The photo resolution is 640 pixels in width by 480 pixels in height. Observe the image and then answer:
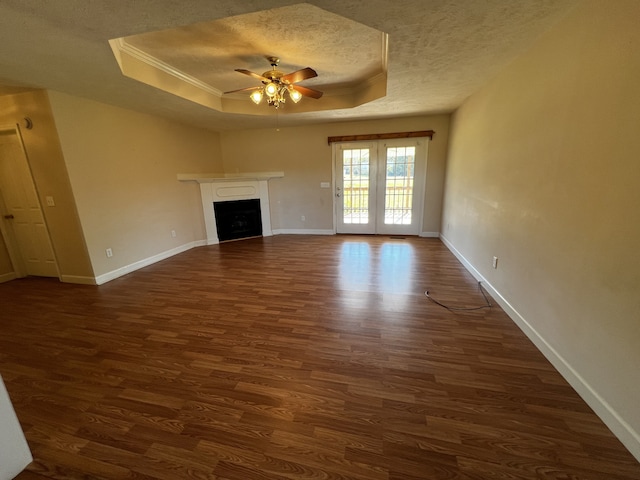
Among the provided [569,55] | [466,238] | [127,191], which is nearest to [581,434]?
[569,55]

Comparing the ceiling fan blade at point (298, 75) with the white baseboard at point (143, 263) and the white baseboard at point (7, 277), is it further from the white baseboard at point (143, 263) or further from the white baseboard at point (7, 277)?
the white baseboard at point (7, 277)

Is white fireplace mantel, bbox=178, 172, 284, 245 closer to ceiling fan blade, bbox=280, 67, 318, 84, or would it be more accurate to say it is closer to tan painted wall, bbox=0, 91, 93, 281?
tan painted wall, bbox=0, 91, 93, 281

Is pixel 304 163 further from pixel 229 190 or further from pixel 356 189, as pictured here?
pixel 229 190

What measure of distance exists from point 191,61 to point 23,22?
1431mm

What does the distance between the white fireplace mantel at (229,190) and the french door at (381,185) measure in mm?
1543

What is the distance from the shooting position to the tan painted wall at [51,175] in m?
2.97

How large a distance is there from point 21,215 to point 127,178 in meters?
1.45

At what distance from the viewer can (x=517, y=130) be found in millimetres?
2307

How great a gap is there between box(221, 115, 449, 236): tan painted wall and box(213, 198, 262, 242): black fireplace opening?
45cm

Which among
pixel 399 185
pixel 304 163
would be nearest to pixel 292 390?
pixel 399 185

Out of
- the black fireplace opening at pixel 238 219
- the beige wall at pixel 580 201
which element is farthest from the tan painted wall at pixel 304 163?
the beige wall at pixel 580 201

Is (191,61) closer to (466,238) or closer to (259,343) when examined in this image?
(259,343)

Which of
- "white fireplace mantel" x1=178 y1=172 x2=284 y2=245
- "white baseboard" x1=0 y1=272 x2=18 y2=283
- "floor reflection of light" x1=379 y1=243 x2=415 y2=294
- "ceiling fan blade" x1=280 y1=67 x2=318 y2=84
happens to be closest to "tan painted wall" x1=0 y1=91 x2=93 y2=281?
"white baseboard" x1=0 y1=272 x2=18 y2=283

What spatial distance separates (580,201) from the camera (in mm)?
1562
